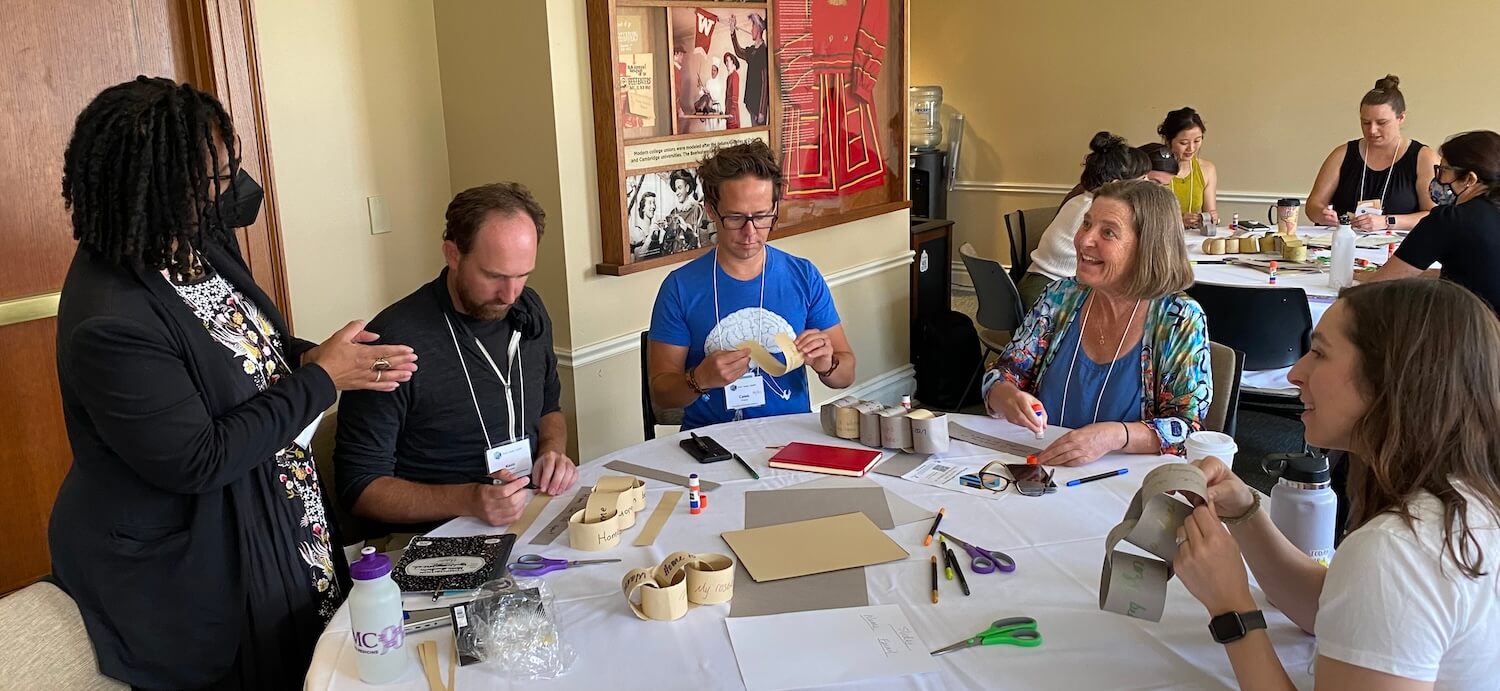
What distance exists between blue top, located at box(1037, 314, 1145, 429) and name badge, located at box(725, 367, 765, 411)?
0.69m

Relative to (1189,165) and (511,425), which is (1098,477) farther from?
(1189,165)

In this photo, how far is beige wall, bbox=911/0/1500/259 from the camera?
5.66 meters

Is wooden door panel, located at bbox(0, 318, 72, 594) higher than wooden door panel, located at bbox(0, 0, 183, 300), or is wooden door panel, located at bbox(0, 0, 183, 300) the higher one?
wooden door panel, located at bbox(0, 0, 183, 300)

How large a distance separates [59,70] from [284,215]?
624mm

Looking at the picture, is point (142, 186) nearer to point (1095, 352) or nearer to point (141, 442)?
point (141, 442)

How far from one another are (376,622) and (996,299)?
11.0 feet

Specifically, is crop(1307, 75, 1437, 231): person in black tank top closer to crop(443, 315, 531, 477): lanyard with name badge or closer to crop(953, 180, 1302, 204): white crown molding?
crop(953, 180, 1302, 204): white crown molding

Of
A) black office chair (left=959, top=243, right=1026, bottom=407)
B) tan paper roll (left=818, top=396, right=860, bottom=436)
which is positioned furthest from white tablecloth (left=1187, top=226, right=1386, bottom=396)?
tan paper roll (left=818, top=396, right=860, bottom=436)

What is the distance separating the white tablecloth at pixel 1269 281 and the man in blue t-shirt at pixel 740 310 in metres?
1.38

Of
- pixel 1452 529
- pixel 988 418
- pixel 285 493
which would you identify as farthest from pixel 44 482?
pixel 1452 529

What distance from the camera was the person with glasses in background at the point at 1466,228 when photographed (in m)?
3.17

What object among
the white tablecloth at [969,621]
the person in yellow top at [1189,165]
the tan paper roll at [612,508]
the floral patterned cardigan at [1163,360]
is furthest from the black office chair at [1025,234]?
the tan paper roll at [612,508]

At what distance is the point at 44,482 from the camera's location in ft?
9.03

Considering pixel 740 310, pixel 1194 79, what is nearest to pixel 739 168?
pixel 740 310
